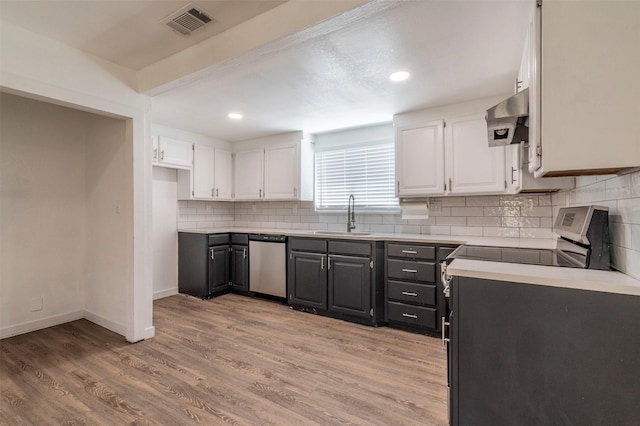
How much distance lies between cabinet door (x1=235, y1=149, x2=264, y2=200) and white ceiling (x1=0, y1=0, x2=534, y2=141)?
1.14 metres

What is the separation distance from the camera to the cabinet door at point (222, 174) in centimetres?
461

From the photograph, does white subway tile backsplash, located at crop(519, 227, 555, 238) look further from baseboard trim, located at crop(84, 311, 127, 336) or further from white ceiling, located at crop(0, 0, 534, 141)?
baseboard trim, located at crop(84, 311, 127, 336)

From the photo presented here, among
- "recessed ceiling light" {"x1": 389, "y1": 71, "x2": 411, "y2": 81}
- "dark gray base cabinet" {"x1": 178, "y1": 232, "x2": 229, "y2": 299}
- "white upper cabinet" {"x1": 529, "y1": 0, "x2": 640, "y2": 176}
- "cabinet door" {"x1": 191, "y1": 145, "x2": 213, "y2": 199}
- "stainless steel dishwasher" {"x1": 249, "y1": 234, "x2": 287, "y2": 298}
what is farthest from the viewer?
"cabinet door" {"x1": 191, "y1": 145, "x2": 213, "y2": 199}

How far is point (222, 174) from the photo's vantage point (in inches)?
185

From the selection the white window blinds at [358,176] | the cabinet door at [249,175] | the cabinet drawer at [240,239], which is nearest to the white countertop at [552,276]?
the white window blinds at [358,176]

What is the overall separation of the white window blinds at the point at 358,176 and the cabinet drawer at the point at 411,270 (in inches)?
36.6

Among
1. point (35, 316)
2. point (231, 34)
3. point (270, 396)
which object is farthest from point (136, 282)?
point (231, 34)

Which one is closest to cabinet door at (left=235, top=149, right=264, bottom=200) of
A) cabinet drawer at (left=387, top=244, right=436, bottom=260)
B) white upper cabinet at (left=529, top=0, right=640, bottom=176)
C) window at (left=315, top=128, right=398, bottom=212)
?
window at (left=315, top=128, right=398, bottom=212)

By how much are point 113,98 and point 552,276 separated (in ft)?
10.7

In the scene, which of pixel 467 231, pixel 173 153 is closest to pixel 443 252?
pixel 467 231

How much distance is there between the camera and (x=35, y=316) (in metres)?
3.04

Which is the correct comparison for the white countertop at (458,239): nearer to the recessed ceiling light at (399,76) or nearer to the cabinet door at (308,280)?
the cabinet door at (308,280)

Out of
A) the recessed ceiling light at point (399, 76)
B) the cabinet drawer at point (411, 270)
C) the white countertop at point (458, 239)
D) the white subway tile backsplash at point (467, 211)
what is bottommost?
the cabinet drawer at point (411, 270)

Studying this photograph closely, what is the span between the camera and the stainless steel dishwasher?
12.6 ft
